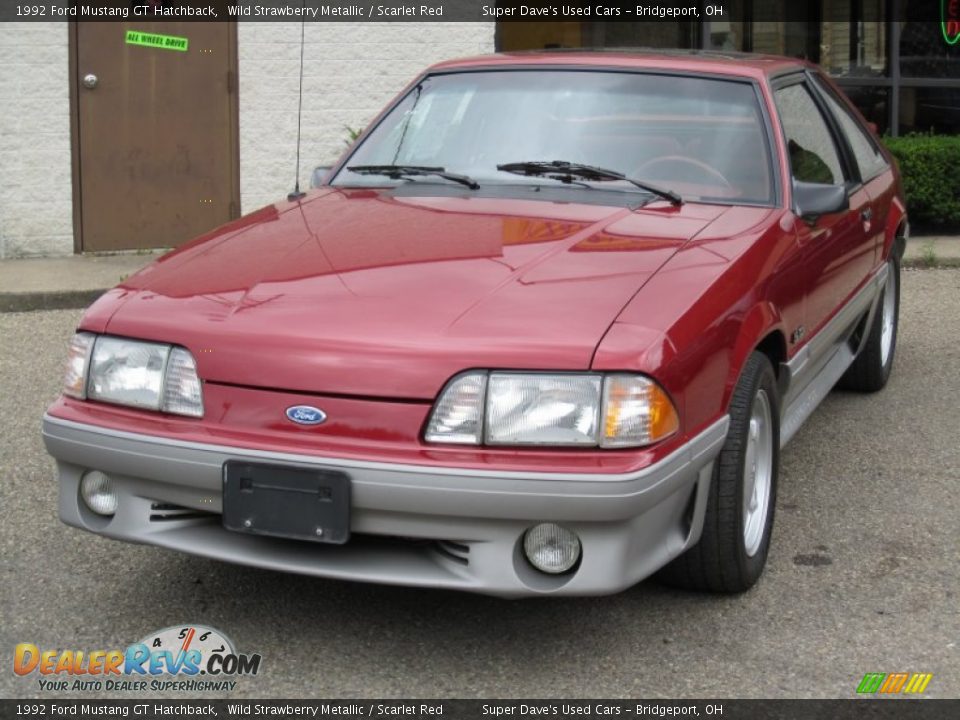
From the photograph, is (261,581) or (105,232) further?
(105,232)

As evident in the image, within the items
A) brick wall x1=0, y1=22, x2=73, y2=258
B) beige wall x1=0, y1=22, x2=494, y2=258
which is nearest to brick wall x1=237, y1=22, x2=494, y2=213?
beige wall x1=0, y1=22, x2=494, y2=258

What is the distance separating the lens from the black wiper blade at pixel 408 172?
4.59m

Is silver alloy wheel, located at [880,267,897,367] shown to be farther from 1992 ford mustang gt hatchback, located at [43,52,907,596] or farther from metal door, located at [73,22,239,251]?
metal door, located at [73,22,239,251]

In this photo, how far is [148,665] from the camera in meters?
3.62

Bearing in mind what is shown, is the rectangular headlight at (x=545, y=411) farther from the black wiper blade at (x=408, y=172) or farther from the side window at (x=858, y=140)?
the side window at (x=858, y=140)

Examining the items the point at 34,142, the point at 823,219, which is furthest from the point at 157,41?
the point at 823,219

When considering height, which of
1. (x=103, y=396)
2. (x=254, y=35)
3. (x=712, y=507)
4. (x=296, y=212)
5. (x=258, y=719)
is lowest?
(x=258, y=719)

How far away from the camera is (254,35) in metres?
10.2

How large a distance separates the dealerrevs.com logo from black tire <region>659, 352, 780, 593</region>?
1181 mm

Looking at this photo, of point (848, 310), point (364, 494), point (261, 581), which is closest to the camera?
point (364, 494)

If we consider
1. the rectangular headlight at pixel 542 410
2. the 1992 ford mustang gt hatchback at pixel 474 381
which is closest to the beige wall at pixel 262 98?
the 1992 ford mustang gt hatchback at pixel 474 381

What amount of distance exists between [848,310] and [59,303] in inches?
196

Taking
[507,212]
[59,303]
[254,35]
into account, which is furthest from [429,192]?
[254,35]

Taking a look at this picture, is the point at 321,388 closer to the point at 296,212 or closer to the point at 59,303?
the point at 296,212
